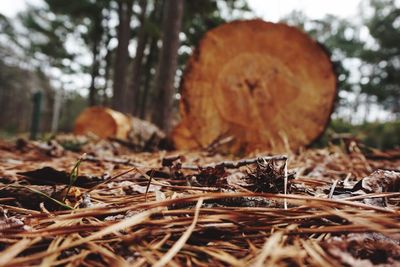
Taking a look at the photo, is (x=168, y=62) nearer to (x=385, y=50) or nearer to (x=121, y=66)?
(x=121, y=66)

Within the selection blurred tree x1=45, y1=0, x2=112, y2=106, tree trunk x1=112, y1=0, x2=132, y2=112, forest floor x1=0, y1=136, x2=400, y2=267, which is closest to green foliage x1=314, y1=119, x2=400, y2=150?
tree trunk x1=112, y1=0, x2=132, y2=112

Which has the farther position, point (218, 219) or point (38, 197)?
point (38, 197)

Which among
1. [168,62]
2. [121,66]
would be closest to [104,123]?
[168,62]

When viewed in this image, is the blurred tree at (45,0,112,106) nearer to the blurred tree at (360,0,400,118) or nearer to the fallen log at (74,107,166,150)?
the fallen log at (74,107,166,150)

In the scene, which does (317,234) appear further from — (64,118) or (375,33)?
(64,118)

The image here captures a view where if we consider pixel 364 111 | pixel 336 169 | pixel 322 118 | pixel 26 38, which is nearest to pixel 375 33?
pixel 322 118

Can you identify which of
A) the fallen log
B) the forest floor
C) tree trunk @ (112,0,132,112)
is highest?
tree trunk @ (112,0,132,112)
